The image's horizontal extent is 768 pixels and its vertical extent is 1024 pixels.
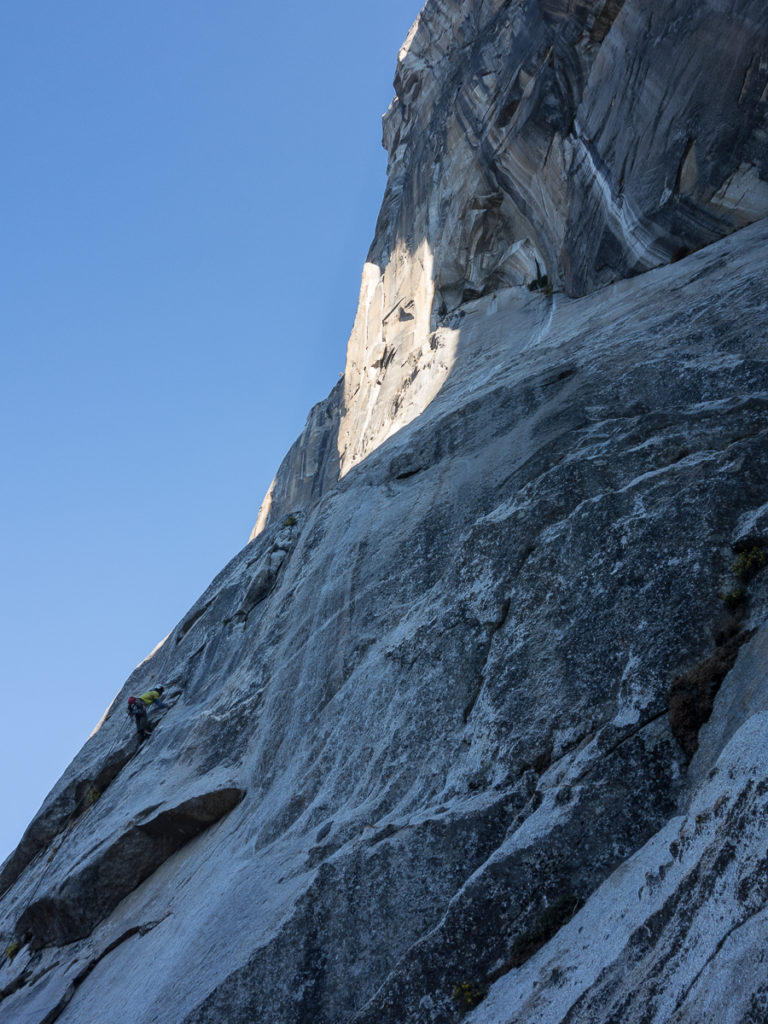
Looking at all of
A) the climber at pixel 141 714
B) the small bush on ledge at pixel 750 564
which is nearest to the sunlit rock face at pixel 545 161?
the climber at pixel 141 714

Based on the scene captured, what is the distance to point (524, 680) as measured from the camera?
9.84 metres

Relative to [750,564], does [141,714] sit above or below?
above

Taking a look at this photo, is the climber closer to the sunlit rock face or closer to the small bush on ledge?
the sunlit rock face

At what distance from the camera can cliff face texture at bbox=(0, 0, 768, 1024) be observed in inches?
292

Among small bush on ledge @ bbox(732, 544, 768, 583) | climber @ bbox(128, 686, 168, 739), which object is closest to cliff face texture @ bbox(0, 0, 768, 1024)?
small bush on ledge @ bbox(732, 544, 768, 583)

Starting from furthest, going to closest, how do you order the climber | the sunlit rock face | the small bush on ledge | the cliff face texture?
1. the climber
2. the sunlit rock face
3. the small bush on ledge
4. the cliff face texture

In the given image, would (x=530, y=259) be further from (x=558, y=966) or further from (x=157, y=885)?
(x=558, y=966)

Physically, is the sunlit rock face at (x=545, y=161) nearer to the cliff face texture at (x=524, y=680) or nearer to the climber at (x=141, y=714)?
the cliff face texture at (x=524, y=680)

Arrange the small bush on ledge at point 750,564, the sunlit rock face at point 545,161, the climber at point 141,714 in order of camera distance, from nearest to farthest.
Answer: the small bush on ledge at point 750,564 → the sunlit rock face at point 545,161 → the climber at point 141,714

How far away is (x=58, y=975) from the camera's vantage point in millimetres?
13789

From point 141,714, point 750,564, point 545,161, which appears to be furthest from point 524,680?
point 545,161

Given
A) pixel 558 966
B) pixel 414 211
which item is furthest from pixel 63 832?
pixel 414 211

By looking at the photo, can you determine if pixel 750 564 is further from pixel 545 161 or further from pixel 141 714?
pixel 545 161

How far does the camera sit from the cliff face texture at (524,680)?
7414mm
